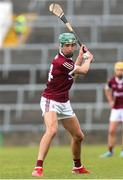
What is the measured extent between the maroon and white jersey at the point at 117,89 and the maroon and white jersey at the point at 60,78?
6.70m

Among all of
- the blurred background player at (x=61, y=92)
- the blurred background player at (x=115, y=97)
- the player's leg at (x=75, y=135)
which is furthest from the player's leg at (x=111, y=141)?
the blurred background player at (x=61, y=92)

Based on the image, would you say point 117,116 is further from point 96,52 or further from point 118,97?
point 96,52

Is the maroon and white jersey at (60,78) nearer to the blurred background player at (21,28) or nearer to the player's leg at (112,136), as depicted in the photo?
the player's leg at (112,136)

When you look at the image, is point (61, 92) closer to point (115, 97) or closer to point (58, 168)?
point (58, 168)

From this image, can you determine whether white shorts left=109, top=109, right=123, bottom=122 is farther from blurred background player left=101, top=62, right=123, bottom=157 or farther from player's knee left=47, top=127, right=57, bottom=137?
player's knee left=47, top=127, right=57, bottom=137

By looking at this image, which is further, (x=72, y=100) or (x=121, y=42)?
(x=121, y=42)

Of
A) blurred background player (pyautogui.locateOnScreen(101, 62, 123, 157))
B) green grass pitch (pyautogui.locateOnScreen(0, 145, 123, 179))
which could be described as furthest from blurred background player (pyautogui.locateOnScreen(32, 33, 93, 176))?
blurred background player (pyautogui.locateOnScreen(101, 62, 123, 157))

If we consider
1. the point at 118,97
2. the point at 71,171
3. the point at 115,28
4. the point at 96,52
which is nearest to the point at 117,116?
the point at 118,97

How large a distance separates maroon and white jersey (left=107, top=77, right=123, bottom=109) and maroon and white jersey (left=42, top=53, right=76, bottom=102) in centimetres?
670

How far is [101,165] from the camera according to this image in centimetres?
1406

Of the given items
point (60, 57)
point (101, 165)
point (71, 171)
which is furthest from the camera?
point (101, 165)

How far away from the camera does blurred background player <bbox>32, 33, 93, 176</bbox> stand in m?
11.3

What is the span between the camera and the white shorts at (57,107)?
11516mm

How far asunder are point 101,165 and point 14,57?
513 inches
